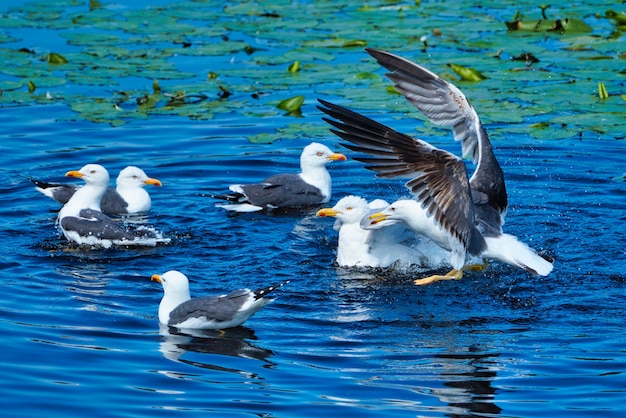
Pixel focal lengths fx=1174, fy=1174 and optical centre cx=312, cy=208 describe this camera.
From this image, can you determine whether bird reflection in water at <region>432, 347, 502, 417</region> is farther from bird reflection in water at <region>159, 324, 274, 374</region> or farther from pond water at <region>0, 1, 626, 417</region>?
bird reflection in water at <region>159, 324, 274, 374</region>

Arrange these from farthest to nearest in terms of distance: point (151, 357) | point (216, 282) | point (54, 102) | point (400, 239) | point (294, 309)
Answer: point (54, 102), point (400, 239), point (216, 282), point (294, 309), point (151, 357)

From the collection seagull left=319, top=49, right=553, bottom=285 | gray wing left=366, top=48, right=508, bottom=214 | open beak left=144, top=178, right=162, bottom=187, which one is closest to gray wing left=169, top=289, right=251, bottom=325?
seagull left=319, top=49, right=553, bottom=285

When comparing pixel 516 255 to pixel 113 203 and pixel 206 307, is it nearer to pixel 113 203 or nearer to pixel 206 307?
pixel 206 307

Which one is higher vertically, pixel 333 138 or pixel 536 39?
pixel 536 39

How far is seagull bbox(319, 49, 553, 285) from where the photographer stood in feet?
30.4

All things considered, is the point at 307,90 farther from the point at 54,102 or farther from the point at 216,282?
the point at 216,282

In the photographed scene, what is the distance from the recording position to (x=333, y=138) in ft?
46.7

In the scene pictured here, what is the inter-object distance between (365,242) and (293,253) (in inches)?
27.1

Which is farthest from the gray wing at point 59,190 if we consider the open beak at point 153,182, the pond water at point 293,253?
the open beak at point 153,182

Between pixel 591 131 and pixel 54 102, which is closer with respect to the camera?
pixel 591 131

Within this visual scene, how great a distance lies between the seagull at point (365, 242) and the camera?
10414mm

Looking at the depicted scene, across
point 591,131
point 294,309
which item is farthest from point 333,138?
point 294,309

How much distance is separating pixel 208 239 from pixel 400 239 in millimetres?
1806

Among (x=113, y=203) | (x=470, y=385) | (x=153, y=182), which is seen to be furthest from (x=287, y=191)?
(x=470, y=385)
